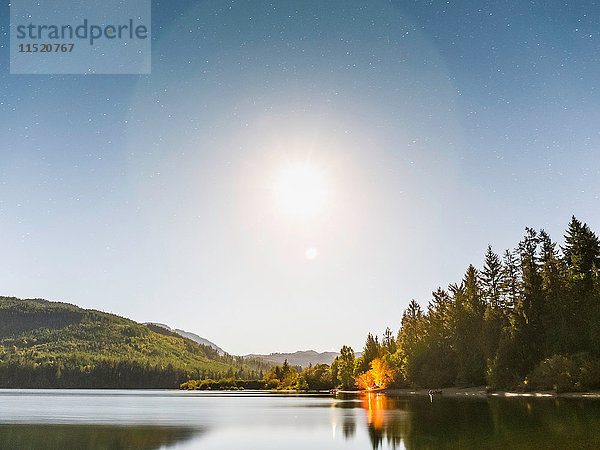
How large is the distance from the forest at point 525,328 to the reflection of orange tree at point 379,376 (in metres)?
14.8

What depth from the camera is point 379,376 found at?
151 meters

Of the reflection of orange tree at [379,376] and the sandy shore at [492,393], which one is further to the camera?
the reflection of orange tree at [379,376]

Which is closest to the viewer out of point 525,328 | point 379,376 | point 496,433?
point 496,433

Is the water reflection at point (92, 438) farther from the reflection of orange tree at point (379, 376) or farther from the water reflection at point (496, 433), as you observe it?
the reflection of orange tree at point (379, 376)

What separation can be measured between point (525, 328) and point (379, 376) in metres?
72.0

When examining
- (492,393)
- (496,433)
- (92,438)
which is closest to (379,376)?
(492,393)

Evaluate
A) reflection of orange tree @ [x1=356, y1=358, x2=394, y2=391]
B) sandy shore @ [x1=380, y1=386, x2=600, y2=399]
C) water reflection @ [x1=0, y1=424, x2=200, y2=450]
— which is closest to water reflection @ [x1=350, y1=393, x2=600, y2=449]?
water reflection @ [x1=0, y1=424, x2=200, y2=450]

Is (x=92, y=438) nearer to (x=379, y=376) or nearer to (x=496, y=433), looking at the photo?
(x=496, y=433)

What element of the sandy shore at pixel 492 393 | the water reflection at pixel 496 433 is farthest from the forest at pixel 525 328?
the water reflection at pixel 496 433

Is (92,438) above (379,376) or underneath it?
above

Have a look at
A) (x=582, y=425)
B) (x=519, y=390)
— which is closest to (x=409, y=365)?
(x=519, y=390)

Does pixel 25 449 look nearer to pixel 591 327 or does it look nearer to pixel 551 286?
pixel 591 327

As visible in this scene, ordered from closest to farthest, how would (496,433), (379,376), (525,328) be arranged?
1. (496,433)
2. (525,328)
3. (379,376)

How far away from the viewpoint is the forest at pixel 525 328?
75.8 meters
